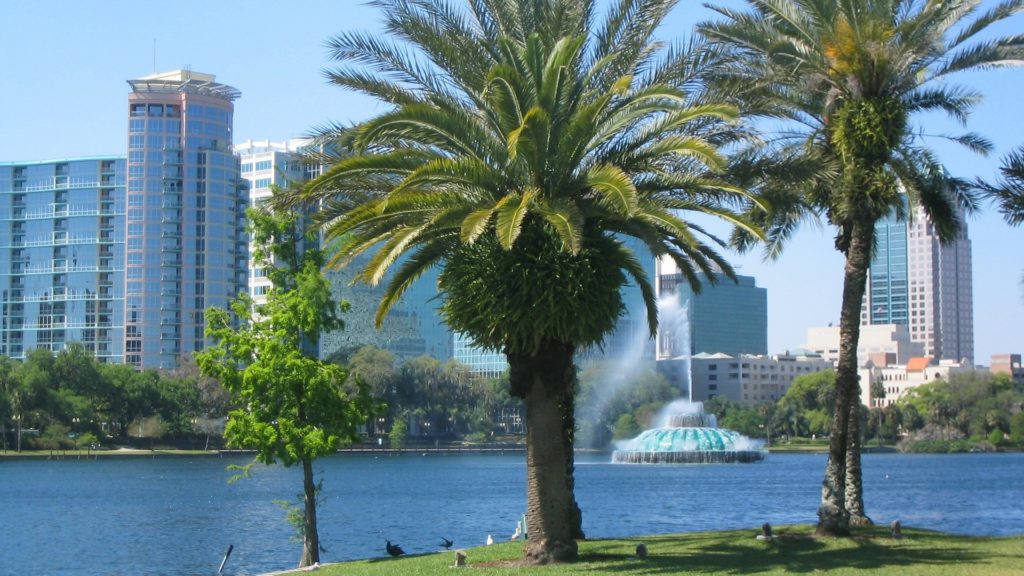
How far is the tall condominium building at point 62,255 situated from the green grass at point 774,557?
545ft

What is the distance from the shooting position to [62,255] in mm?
184875

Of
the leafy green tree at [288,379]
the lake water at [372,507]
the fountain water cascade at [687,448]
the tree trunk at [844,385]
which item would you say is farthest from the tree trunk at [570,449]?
the fountain water cascade at [687,448]

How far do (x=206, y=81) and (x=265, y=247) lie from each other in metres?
153

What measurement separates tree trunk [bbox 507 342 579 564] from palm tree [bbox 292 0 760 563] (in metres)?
0.03

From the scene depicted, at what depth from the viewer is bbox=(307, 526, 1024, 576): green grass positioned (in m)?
20.7

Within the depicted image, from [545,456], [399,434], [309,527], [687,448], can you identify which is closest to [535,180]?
[545,456]

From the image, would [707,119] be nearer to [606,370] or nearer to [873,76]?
[873,76]

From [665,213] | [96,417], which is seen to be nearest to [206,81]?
[96,417]

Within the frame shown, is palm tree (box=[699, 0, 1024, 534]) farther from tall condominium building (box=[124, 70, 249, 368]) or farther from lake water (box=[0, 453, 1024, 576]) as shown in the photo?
tall condominium building (box=[124, 70, 249, 368])

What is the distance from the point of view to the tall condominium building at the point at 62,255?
182500 millimetres

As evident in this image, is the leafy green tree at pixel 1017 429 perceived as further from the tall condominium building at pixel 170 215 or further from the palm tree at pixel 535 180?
the palm tree at pixel 535 180

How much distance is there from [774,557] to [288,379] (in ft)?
43.0

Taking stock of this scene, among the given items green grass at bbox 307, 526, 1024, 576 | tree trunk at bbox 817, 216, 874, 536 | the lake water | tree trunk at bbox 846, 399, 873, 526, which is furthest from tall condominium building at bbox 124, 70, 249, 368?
tree trunk at bbox 817, 216, 874, 536

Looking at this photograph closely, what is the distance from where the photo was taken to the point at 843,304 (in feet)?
87.7
